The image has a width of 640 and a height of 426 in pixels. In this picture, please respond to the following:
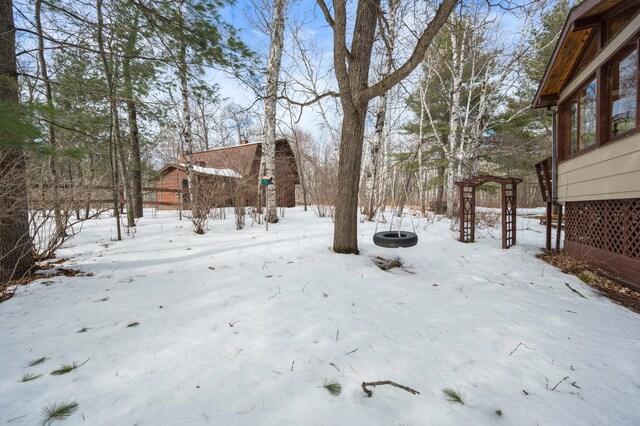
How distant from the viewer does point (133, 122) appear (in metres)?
7.23

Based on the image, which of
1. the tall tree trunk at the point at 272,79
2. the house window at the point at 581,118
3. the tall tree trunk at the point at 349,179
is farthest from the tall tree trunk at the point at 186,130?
the house window at the point at 581,118

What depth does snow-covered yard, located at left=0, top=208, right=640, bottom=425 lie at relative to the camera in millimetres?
1359

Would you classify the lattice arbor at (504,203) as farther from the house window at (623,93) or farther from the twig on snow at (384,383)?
the twig on snow at (384,383)

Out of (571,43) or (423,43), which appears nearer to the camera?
(423,43)

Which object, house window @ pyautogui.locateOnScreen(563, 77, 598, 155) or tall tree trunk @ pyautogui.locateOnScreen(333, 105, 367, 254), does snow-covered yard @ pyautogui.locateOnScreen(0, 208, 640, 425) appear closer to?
tall tree trunk @ pyautogui.locateOnScreen(333, 105, 367, 254)

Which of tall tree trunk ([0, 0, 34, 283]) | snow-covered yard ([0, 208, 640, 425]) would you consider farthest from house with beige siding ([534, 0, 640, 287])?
tall tree trunk ([0, 0, 34, 283])

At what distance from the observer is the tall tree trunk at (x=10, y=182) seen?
2.92 meters

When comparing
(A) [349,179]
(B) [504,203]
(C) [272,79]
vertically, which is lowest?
(B) [504,203]

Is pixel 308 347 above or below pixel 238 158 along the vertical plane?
below

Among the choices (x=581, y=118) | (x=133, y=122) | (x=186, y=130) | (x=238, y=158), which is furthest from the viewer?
(x=238, y=158)

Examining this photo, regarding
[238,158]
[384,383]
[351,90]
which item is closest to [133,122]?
[238,158]

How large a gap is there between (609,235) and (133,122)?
1137 centimetres

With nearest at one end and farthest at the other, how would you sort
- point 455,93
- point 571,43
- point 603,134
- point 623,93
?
point 623,93 → point 603,134 → point 571,43 → point 455,93

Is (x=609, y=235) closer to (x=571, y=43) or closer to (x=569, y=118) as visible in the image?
(x=569, y=118)
